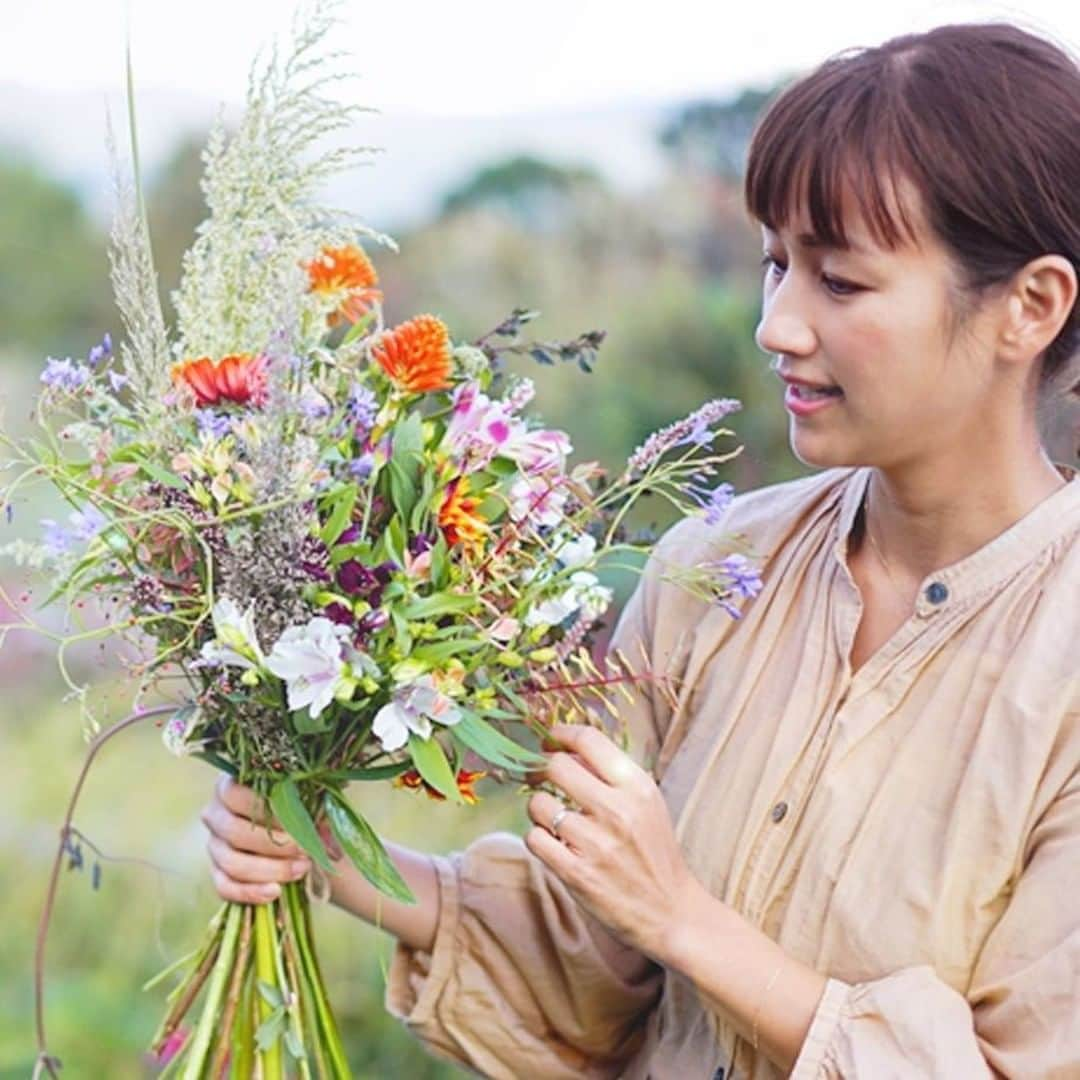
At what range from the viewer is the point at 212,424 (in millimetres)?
1346

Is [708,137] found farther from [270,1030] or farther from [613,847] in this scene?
[270,1030]

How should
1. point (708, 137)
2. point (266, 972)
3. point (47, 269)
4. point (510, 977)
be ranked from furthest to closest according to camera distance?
1. point (47, 269)
2. point (708, 137)
3. point (510, 977)
4. point (266, 972)

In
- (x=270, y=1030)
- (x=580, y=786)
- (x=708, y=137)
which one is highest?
(x=708, y=137)

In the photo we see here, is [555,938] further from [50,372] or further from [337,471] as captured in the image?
[50,372]

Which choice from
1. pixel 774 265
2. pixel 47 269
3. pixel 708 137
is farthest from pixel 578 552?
pixel 47 269

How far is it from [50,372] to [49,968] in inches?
102

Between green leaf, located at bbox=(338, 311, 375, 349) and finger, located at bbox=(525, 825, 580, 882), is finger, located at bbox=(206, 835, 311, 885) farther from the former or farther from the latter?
green leaf, located at bbox=(338, 311, 375, 349)

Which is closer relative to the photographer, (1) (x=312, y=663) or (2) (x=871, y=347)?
(1) (x=312, y=663)

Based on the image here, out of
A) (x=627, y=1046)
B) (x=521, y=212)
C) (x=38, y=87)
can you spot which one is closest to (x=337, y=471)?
(x=627, y=1046)

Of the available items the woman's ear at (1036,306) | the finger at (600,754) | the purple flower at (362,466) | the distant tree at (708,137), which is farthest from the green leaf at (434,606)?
the distant tree at (708,137)

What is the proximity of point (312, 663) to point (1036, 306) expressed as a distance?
692mm

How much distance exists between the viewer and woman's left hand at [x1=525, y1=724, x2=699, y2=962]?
4.86 ft

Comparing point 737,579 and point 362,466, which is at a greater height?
point 362,466

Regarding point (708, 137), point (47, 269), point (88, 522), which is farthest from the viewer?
point (47, 269)
